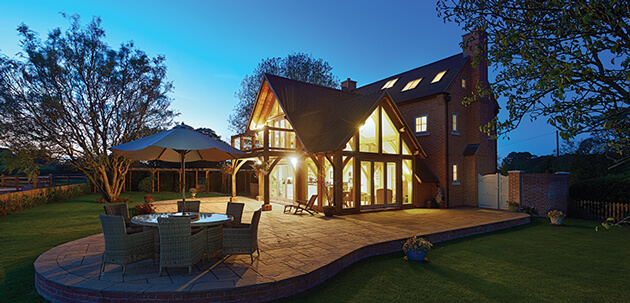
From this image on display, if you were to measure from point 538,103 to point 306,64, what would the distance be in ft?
78.8

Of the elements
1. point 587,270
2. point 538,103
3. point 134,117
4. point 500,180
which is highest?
point 134,117

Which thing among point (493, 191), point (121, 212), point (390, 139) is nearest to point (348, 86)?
point (390, 139)

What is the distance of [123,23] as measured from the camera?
1566 centimetres

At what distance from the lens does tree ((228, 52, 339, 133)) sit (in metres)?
26.6

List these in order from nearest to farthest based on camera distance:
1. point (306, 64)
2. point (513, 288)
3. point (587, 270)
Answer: point (513, 288), point (587, 270), point (306, 64)

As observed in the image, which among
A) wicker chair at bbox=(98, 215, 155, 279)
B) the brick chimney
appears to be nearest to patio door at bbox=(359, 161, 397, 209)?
wicker chair at bbox=(98, 215, 155, 279)

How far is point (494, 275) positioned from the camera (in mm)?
5891

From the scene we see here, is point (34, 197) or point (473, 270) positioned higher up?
point (34, 197)

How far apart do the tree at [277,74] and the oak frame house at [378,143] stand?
965 cm

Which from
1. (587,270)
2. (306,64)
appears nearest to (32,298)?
(587,270)

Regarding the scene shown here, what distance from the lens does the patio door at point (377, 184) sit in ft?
42.9

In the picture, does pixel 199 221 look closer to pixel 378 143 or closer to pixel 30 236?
pixel 30 236

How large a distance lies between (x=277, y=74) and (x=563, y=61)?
24.2 meters

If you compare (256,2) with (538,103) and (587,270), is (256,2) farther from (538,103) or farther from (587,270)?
(587,270)
